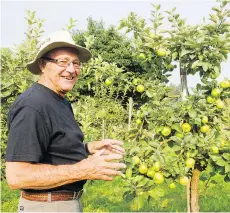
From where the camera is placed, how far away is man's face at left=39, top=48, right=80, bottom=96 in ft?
9.07

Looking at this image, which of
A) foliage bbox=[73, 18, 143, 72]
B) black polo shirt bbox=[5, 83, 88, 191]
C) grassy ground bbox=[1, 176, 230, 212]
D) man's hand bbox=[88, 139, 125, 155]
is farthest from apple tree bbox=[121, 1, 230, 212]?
foliage bbox=[73, 18, 143, 72]

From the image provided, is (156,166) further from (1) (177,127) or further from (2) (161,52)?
(2) (161,52)

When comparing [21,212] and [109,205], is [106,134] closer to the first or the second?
[109,205]

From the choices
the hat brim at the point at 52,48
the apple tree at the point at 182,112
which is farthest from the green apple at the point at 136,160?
the hat brim at the point at 52,48

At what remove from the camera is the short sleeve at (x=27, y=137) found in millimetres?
2266

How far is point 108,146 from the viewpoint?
310 cm

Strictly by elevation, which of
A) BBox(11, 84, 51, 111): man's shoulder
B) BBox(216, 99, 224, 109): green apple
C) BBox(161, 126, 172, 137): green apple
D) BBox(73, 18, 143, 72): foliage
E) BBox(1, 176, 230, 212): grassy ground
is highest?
BBox(73, 18, 143, 72): foliage

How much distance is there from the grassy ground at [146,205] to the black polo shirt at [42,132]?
3257 millimetres

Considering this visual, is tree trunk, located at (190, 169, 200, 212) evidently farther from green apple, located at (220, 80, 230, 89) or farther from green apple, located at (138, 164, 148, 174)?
green apple, located at (220, 80, 230, 89)

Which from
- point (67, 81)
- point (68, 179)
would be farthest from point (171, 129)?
point (68, 179)

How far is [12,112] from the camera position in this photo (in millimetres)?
2449

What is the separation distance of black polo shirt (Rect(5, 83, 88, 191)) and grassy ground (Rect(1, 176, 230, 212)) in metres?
3.26

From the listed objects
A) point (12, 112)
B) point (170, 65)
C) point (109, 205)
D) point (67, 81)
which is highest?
point (170, 65)

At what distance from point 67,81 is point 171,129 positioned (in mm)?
1151
